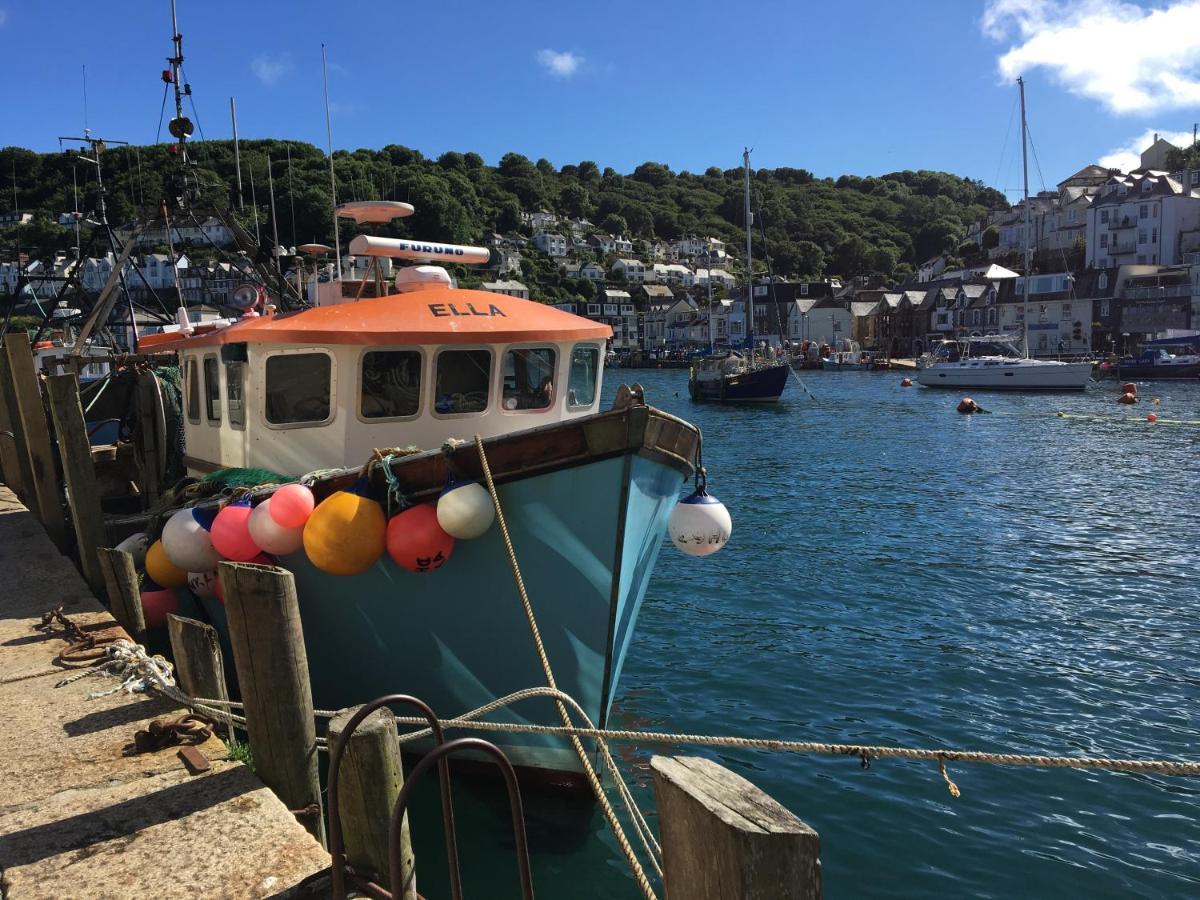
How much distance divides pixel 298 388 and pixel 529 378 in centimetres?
187

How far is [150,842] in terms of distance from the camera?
3.67 meters

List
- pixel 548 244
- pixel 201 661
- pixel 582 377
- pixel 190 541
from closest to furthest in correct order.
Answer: pixel 201 661, pixel 190 541, pixel 582 377, pixel 548 244

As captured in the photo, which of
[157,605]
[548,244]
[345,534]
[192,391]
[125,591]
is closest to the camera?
[345,534]

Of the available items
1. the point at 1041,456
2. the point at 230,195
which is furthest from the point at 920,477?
the point at 230,195

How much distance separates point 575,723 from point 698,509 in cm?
174

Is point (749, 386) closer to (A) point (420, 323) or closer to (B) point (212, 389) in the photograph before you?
(B) point (212, 389)

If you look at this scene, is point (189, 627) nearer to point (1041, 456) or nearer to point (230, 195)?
point (230, 195)

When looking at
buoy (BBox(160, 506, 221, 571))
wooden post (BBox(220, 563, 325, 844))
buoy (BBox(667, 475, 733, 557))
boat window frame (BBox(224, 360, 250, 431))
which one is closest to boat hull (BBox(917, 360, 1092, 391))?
buoy (BBox(667, 475, 733, 557))

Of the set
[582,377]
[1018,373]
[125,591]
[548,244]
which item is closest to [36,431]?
[125,591]

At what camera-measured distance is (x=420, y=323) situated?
6637 millimetres

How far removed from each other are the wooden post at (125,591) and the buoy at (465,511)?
9.41ft

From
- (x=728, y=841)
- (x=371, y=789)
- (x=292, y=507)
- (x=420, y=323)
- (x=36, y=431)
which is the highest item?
(x=420, y=323)

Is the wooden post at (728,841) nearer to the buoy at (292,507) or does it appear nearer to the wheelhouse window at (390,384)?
the buoy at (292,507)

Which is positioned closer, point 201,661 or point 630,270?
point 201,661
